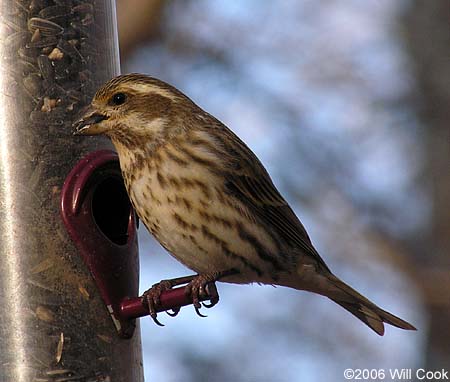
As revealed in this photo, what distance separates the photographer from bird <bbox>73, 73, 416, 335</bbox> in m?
8.51

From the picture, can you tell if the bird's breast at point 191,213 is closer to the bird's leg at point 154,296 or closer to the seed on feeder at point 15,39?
the bird's leg at point 154,296

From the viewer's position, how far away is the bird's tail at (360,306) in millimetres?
9539

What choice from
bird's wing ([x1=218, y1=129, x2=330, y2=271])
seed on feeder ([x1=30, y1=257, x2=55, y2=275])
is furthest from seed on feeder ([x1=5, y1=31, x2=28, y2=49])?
bird's wing ([x1=218, y1=129, x2=330, y2=271])

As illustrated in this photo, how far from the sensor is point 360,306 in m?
9.70

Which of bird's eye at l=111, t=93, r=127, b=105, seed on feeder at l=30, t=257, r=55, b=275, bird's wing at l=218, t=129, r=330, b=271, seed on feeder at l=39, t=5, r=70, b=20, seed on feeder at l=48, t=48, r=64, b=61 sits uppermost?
seed on feeder at l=39, t=5, r=70, b=20

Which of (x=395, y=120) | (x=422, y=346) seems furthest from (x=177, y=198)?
(x=395, y=120)

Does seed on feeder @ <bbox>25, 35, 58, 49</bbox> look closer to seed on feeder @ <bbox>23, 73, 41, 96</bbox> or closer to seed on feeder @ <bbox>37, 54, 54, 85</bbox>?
seed on feeder @ <bbox>37, 54, 54, 85</bbox>

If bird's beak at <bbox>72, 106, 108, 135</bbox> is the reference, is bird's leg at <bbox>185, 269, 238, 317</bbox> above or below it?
below

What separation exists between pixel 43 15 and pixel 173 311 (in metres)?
2.08

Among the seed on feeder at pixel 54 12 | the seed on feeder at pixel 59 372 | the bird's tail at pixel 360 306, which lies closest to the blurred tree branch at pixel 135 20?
the bird's tail at pixel 360 306

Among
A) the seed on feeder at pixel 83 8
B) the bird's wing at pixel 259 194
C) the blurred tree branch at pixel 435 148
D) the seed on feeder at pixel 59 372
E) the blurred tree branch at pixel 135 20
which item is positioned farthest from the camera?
the blurred tree branch at pixel 135 20

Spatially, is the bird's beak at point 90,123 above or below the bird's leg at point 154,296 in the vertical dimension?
above

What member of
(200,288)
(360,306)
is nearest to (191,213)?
(200,288)

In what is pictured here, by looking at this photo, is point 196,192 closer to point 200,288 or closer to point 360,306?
point 200,288
